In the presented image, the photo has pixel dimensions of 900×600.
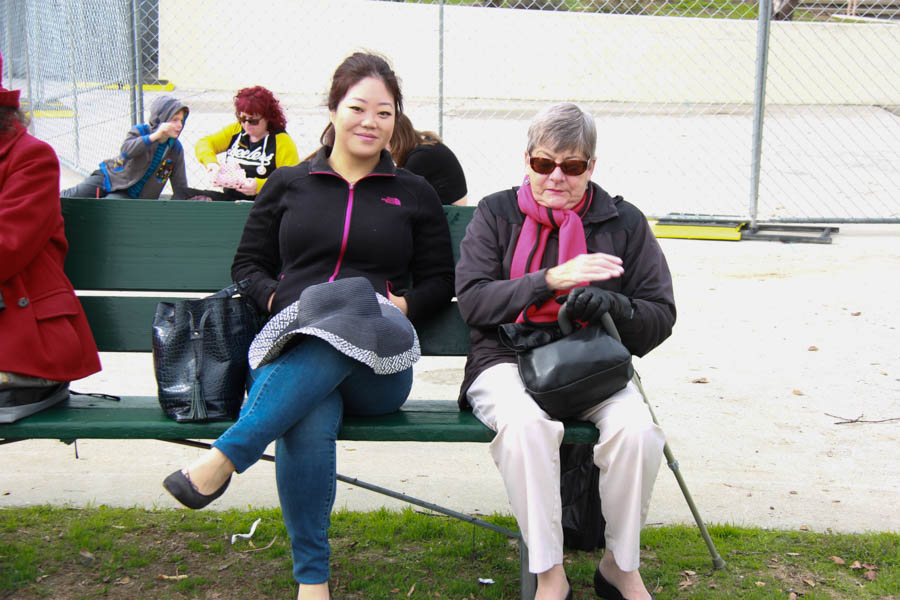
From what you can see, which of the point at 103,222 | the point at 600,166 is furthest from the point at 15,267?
the point at 600,166

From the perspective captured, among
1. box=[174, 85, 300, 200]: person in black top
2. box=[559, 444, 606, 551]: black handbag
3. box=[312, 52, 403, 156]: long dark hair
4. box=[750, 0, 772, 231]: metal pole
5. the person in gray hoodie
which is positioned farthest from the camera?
box=[750, 0, 772, 231]: metal pole

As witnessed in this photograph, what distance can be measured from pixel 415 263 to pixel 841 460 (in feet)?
6.56

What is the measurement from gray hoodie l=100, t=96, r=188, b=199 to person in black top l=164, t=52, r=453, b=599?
10.4 ft

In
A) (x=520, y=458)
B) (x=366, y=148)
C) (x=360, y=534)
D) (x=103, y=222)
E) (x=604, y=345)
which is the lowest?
(x=360, y=534)

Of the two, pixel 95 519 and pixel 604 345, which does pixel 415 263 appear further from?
pixel 95 519

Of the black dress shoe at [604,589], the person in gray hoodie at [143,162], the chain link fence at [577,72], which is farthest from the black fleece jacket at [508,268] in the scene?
the chain link fence at [577,72]

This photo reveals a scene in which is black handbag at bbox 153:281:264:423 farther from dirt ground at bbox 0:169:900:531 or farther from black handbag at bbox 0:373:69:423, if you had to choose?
dirt ground at bbox 0:169:900:531

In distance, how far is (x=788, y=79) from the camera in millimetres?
18312

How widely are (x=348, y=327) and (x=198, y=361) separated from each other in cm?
50

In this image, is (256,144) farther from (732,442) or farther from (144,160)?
(732,442)

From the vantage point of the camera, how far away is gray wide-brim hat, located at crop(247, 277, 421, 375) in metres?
2.94

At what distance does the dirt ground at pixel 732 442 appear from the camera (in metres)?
3.83

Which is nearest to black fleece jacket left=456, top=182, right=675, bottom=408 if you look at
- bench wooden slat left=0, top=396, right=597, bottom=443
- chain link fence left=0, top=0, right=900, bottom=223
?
bench wooden slat left=0, top=396, right=597, bottom=443

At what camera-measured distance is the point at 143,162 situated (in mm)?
6512
